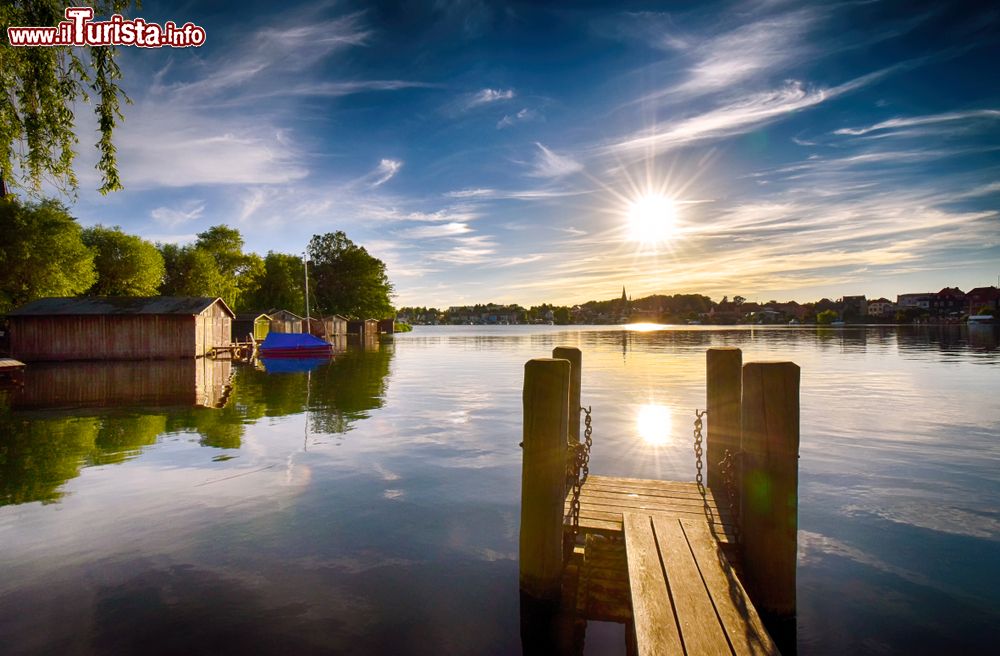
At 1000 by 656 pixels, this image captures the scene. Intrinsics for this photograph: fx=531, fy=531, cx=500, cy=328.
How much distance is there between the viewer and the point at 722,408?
794 cm

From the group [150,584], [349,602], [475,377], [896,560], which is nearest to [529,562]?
[349,602]

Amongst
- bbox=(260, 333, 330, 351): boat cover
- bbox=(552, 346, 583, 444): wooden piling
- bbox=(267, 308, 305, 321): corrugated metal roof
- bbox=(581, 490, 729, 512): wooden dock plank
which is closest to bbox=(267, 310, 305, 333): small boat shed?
bbox=(267, 308, 305, 321): corrugated metal roof

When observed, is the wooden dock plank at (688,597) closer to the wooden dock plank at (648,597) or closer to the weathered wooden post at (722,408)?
the wooden dock plank at (648,597)

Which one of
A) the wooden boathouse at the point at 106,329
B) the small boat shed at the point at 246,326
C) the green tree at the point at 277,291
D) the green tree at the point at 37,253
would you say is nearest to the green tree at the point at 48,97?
the wooden boathouse at the point at 106,329

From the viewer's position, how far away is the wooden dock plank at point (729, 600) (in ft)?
13.5

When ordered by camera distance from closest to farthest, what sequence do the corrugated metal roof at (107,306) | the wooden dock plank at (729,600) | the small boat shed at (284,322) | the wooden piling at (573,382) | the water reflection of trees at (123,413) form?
the wooden dock plank at (729,600) → the wooden piling at (573,382) → the water reflection of trees at (123,413) → the corrugated metal roof at (107,306) → the small boat shed at (284,322)

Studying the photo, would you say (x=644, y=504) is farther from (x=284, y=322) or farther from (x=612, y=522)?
(x=284, y=322)

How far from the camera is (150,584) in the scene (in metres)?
6.80

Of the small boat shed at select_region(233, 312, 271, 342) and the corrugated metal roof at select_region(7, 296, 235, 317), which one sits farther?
the small boat shed at select_region(233, 312, 271, 342)

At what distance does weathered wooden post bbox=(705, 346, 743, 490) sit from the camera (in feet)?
25.5

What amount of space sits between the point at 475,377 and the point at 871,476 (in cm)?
2220

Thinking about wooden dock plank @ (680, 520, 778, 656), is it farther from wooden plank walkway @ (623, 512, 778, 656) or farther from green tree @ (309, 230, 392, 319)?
green tree @ (309, 230, 392, 319)

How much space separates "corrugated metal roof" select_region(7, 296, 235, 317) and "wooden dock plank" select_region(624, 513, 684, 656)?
142 feet

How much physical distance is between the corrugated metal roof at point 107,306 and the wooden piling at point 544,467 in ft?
140
